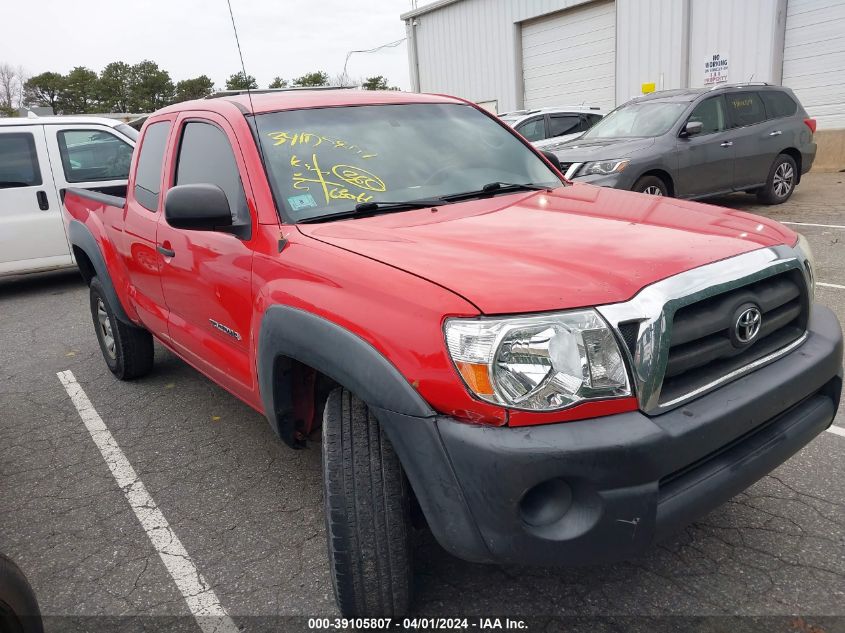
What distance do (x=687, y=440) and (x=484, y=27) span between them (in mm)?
19965

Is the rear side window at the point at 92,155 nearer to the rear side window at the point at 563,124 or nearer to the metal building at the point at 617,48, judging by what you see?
the rear side window at the point at 563,124

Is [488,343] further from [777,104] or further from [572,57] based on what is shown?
[572,57]

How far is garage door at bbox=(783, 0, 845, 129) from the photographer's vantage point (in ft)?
42.2

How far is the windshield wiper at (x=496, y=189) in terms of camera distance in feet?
9.88

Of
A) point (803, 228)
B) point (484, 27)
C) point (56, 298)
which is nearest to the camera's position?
point (56, 298)

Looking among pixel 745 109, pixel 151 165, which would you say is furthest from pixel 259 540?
pixel 745 109

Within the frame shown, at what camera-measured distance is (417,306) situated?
1953 mm

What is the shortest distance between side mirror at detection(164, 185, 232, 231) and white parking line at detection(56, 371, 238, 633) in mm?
1312

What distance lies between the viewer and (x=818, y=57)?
13.2m

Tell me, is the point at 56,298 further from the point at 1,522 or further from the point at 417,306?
the point at 417,306

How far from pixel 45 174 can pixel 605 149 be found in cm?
642

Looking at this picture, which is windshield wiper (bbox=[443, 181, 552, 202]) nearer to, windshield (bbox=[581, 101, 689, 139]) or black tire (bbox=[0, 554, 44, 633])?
black tire (bbox=[0, 554, 44, 633])

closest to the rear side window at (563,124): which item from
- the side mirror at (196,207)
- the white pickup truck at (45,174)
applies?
the white pickup truck at (45,174)

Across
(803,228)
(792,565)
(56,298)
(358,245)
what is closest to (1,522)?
(358,245)
